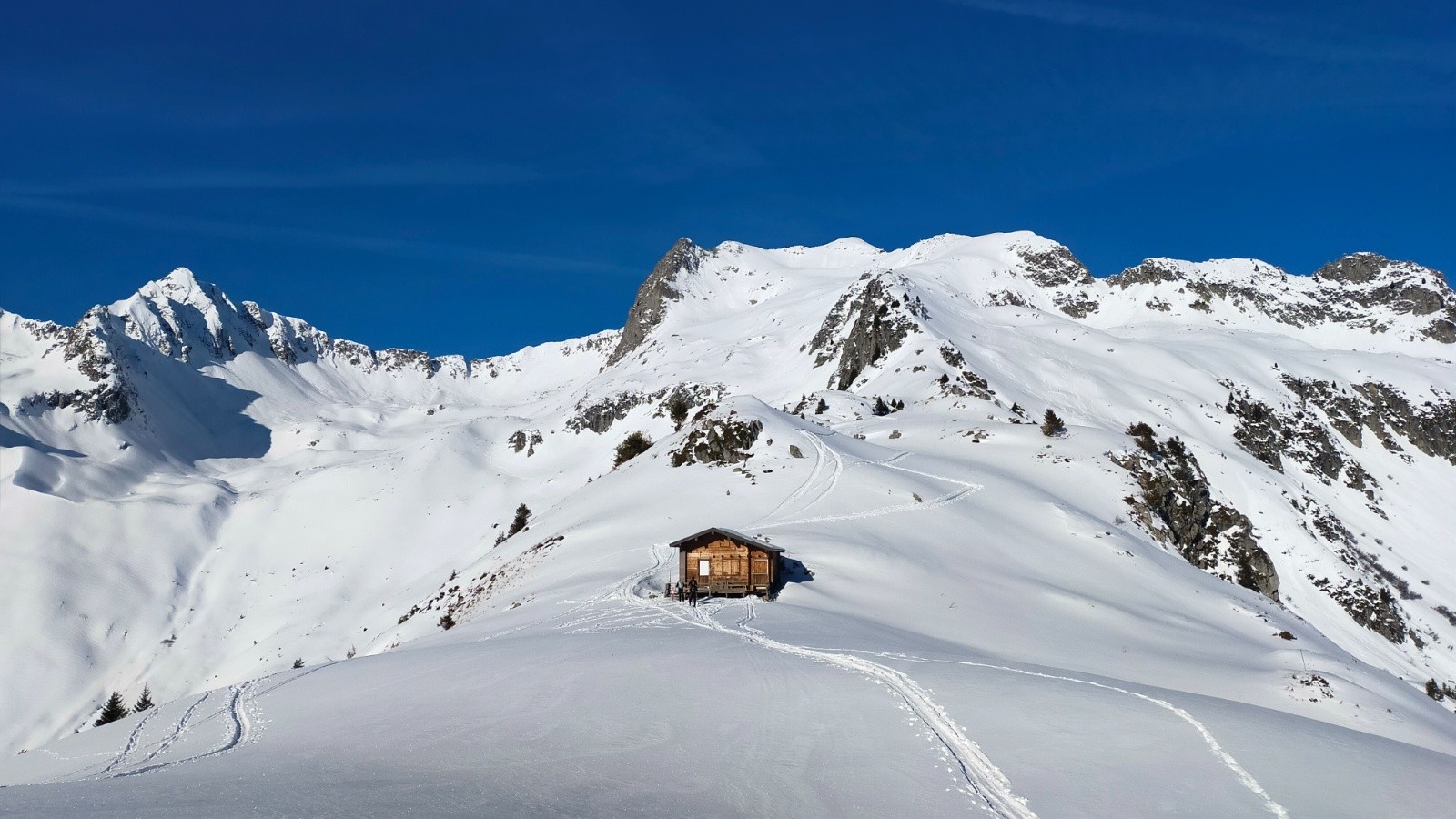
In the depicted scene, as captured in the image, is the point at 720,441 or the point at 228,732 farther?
the point at 720,441

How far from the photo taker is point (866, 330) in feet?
350

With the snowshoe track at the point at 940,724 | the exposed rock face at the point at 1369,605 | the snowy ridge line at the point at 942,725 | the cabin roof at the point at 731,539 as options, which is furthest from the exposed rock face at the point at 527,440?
the snowy ridge line at the point at 942,725

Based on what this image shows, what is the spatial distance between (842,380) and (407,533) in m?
51.0

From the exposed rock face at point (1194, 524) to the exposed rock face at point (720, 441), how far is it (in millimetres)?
23766

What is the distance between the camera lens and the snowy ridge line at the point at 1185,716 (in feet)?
40.8

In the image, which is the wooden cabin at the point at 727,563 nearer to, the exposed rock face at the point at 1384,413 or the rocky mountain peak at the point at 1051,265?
the exposed rock face at the point at 1384,413

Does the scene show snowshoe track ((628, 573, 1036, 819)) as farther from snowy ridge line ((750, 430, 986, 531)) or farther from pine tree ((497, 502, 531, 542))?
pine tree ((497, 502, 531, 542))

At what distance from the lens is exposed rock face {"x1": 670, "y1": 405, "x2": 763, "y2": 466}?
5919 cm

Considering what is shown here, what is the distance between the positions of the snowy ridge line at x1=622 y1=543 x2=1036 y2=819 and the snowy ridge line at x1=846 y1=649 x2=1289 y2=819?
158 cm

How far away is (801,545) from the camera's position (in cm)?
4159

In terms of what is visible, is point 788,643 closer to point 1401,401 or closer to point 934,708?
point 934,708

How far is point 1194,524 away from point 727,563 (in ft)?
112

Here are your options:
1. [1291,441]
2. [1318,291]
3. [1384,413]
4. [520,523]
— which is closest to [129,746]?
[520,523]

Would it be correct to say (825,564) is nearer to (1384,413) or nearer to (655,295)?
(1384,413)
